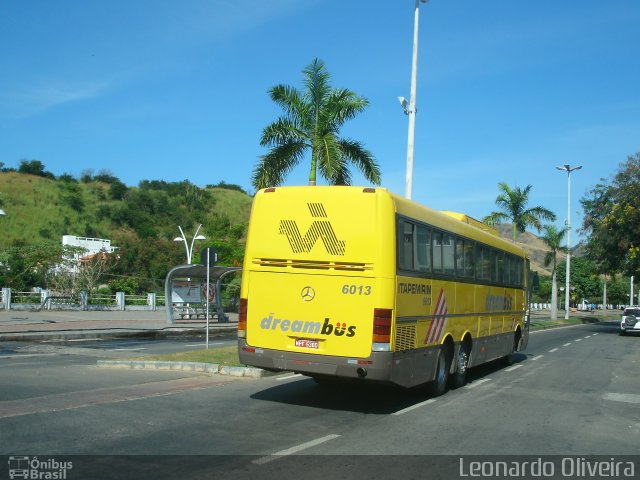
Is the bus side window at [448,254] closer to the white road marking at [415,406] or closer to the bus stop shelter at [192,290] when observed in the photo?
the white road marking at [415,406]

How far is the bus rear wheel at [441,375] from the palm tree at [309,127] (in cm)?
1163

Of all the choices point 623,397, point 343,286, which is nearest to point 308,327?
point 343,286

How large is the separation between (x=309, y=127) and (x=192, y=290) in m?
13.9

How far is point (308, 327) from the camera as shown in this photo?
9445mm

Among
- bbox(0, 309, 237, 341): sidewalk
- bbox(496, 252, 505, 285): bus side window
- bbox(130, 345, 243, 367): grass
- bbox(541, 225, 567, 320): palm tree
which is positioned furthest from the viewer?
bbox(541, 225, 567, 320): palm tree

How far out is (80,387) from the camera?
36.0 ft

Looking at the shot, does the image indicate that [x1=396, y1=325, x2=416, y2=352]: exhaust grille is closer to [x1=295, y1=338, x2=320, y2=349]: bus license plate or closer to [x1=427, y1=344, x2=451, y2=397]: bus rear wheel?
[x1=295, y1=338, x2=320, y2=349]: bus license plate

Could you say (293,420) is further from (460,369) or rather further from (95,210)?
(95,210)

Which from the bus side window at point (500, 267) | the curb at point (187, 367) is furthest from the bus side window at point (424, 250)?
the bus side window at point (500, 267)

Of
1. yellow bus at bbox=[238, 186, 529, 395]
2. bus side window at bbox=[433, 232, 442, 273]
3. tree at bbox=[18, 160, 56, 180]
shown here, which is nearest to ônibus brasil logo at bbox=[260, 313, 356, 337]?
yellow bus at bbox=[238, 186, 529, 395]

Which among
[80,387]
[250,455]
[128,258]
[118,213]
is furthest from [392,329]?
[118,213]

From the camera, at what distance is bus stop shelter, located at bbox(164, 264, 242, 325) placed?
28327 millimetres

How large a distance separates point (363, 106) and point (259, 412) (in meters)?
15.8

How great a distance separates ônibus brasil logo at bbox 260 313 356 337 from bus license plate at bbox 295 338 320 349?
127mm
